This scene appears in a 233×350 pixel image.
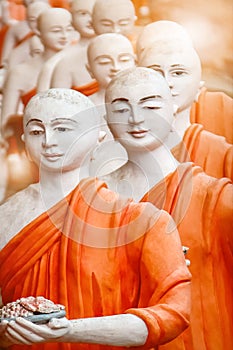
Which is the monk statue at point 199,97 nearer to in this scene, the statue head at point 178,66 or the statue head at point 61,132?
the statue head at point 178,66

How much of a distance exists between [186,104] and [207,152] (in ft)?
0.89

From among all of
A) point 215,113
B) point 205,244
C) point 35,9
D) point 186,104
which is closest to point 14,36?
point 35,9

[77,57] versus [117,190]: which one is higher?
[77,57]

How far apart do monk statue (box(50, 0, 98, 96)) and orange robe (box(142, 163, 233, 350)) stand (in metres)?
0.76

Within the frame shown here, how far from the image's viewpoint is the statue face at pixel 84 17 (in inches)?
204

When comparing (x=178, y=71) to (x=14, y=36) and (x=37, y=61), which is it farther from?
(x=14, y=36)

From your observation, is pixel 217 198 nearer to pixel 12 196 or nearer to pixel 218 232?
pixel 218 232

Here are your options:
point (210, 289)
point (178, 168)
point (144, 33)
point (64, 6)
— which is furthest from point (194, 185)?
point (64, 6)

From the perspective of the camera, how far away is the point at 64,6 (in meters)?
5.24

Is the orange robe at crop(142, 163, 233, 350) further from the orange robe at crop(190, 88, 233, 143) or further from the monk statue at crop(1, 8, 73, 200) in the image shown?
the monk statue at crop(1, 8, 73, 200)

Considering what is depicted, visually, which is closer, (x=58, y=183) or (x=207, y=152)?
(x=58, y=183)

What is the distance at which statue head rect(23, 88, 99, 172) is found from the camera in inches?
190

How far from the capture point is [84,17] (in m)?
5.19

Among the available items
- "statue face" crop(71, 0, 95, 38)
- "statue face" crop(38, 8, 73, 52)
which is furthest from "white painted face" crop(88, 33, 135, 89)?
"statue face" crop(38, 8, 73, 52)
